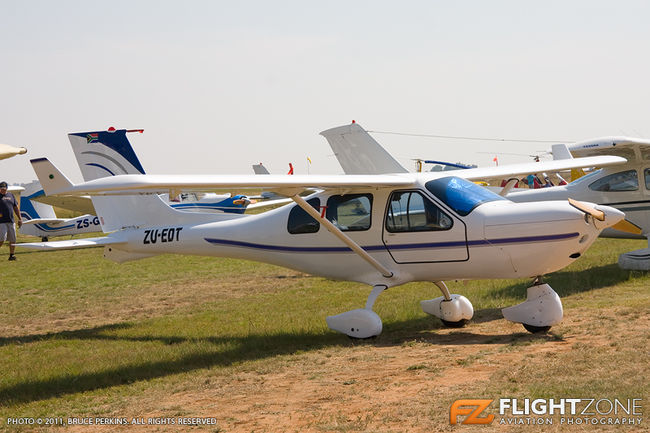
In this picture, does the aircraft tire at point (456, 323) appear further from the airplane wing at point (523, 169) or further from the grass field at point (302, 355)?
the airplane wing at point (523, 169)

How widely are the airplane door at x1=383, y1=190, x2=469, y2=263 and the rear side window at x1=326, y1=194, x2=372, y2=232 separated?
278mm

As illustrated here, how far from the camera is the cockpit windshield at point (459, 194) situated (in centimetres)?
881

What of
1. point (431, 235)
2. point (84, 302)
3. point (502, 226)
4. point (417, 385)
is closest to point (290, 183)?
point (431, 235)

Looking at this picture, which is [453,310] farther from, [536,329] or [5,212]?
[5,212]

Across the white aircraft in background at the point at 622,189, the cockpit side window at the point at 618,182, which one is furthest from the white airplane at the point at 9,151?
the cockpit side window at the point at 618,182

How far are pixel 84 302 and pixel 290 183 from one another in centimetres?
681

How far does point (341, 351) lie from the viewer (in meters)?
8.44

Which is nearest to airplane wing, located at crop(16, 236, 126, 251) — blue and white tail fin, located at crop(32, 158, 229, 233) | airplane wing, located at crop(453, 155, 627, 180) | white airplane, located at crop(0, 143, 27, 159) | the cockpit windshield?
blue and white tail fin, located at crop(32, 158, 229, 233)

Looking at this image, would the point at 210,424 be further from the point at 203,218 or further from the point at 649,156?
the point at 649,156

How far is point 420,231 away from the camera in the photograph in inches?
356

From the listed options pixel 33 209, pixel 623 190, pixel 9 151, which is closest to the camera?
pixel 9 151

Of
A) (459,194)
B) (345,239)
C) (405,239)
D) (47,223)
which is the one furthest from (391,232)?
(47,223)

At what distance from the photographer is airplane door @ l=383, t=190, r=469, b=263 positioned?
883cm

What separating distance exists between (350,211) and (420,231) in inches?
Answer: 37.5
